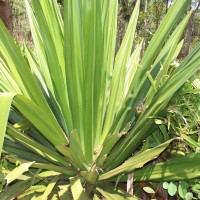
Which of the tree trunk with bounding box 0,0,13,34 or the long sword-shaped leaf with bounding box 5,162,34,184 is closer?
the long sword-shaped leaf with bounding box 5,162,34,184

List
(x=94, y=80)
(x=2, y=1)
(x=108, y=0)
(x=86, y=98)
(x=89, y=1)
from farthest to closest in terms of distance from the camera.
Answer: (x=2, y=1), (x=108, y=0), (x=94, y=80), (x=86, y=98), (x=89, y=1)

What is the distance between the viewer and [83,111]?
149 cm

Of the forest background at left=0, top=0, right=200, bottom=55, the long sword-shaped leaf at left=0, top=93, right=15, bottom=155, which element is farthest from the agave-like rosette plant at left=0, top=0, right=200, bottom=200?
the forest background at left=0, top=0, right=200, bottom=55

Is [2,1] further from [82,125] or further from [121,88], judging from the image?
[82,125]

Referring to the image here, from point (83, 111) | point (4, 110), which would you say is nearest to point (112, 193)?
point (83, 111)

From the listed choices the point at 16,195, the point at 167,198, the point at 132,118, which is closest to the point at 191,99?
the point at 132,118

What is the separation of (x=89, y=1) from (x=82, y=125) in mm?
543

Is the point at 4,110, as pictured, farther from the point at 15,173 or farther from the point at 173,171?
the point at 173,171

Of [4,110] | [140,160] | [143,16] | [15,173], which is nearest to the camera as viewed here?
[4,110]

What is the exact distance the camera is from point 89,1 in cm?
127

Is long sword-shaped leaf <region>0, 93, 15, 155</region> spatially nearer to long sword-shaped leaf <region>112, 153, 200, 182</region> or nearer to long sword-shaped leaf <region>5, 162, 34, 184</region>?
long sword-shaped leaf <region>5, 162, 34, 184</region>

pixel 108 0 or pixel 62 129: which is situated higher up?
pixel 108 0

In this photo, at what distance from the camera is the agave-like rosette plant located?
1.34 meters

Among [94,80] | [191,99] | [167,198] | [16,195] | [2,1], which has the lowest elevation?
[167,198]
